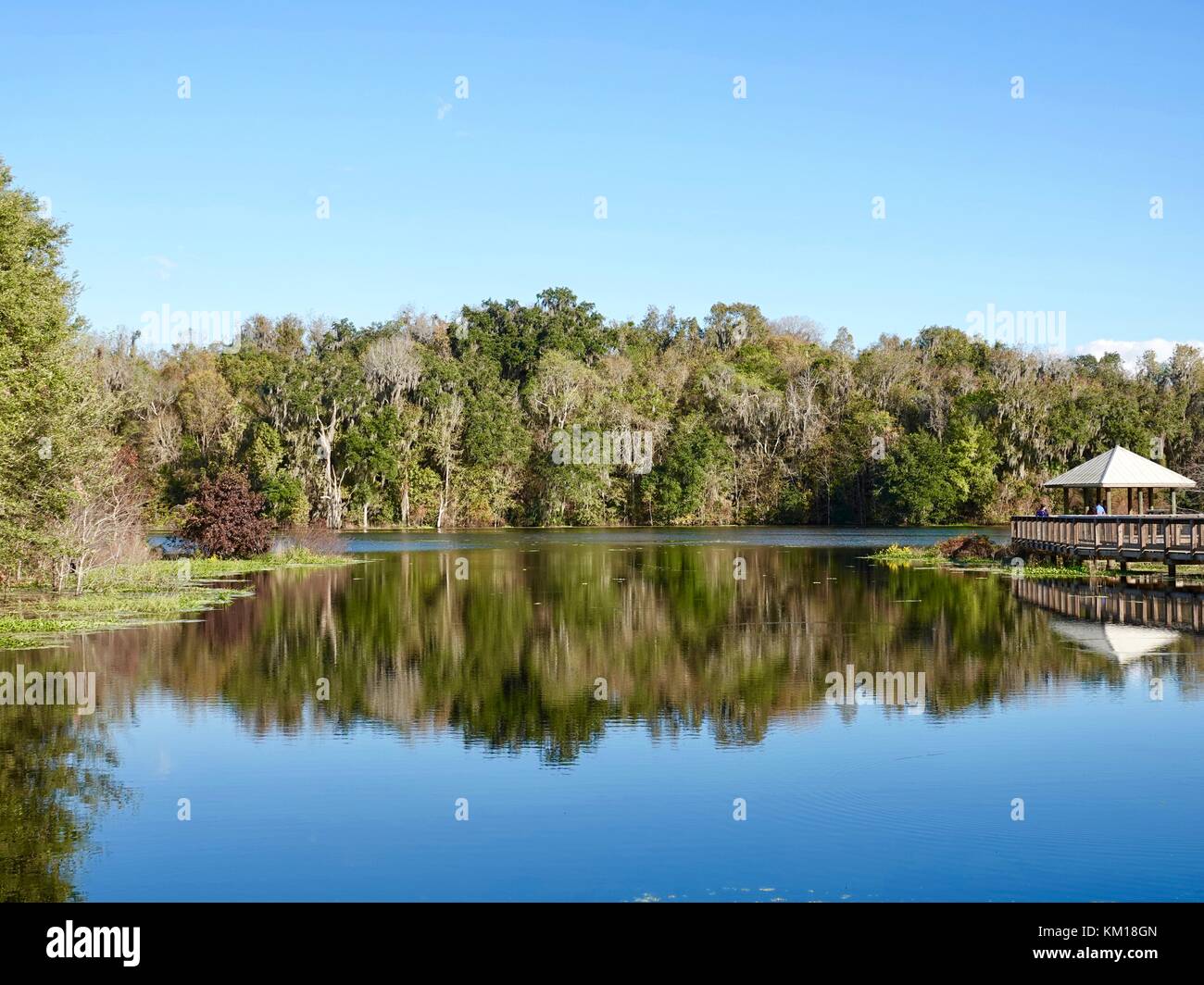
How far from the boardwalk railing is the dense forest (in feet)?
93.8

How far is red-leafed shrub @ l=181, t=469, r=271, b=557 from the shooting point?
4078 centimetres

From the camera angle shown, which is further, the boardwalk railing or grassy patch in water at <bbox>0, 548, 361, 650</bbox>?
the boardwalk railing

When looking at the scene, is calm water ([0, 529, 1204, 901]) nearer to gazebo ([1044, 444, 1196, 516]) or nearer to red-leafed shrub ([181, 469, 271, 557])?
gazebo ([1044, 444, 1196, 516])

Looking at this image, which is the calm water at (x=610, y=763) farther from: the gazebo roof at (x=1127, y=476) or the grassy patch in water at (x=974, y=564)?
the gazebo roof at (x=1127, y=476)

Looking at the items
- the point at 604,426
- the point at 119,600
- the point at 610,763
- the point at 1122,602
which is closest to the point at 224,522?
the point at 119,600

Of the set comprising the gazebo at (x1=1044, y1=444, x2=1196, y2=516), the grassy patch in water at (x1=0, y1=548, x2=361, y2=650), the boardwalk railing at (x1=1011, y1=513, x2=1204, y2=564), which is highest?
the gazebo at (x1=1044, y1=444, x2=1196, y2=516)

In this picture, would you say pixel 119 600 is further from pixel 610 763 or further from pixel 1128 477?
pixel 1128 477

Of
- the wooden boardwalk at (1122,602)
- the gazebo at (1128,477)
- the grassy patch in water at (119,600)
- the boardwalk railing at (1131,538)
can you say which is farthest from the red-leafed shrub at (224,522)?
the gazebo at (1128,477)

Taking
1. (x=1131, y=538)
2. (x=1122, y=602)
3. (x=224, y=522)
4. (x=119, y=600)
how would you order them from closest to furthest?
(x=119, y=600)
(x=1122, y=602)
(x=1131, y=538)
(x=224, y=522)

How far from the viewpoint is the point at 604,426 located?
77.4 m

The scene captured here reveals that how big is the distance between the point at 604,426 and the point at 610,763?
65.3 m

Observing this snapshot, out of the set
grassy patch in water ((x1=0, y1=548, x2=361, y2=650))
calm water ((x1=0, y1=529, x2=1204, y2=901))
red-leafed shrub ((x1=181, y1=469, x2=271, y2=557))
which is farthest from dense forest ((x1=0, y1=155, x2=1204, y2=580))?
calm water ((x1=0, y1=529, x2=1204, y2=901))
